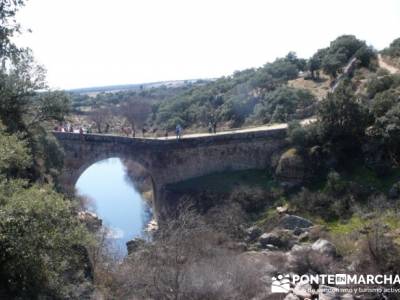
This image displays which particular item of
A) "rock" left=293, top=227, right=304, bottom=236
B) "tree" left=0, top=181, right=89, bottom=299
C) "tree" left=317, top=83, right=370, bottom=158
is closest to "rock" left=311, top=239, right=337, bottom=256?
"rock" left=293, top=227, right=304, bottom=236

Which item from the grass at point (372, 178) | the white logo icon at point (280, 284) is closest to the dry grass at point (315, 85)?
the grass at point (372, 178)

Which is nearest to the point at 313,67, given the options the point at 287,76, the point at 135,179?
the point at 287,76

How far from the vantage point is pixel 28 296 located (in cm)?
1024

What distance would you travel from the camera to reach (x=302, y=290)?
16.6m

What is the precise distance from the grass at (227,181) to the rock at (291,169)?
71cm

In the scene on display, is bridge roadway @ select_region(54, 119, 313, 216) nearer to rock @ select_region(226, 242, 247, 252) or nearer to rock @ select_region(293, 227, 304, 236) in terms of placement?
rock @ select_region(293, 227, 304, 236)

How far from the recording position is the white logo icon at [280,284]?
1650 cm

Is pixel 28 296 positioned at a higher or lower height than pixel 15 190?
lower

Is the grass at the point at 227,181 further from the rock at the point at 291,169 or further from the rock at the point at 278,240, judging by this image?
the rock at the point at 278,240

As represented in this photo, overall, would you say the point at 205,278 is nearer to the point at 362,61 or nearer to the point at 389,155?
the point at 389,155

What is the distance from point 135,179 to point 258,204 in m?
25.0

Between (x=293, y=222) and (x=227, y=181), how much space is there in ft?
21.7

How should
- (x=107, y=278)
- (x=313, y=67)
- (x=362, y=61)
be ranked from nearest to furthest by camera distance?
1. (x=107, y=278)
2. (x=362, y=61)
3. (x=313, y=67)

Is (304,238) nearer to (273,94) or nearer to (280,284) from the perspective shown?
(280,284)
